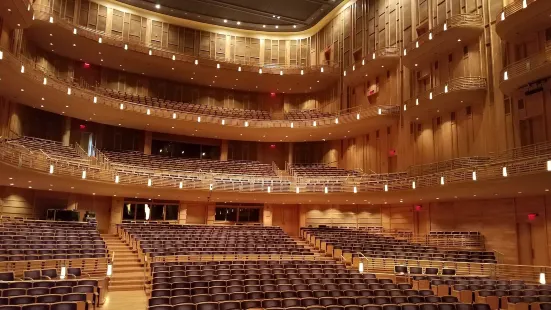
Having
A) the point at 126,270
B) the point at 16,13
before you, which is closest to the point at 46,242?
the point at 126,270

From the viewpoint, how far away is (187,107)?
22.1 meters

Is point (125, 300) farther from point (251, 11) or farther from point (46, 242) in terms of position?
point (251, 11)

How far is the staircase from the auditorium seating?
414 millimetres

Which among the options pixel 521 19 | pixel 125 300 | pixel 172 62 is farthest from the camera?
pixel 172 62

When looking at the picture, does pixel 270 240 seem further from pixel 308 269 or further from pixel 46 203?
pixel 46 203

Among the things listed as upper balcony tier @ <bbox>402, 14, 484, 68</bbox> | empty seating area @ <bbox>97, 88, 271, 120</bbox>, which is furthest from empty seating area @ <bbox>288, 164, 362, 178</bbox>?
upper balcony tier @ <bbox>402, 14, 484, 68</bbox>

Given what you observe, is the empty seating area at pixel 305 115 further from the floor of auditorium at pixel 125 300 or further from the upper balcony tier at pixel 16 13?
the floor of auditorium at pixel 125 300

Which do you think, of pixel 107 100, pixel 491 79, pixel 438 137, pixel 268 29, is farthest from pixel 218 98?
pixel 491 79

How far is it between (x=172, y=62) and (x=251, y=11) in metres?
5.10

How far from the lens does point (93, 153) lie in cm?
2034

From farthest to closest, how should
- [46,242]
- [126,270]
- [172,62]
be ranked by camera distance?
[172,62], [126,270], [46,242]

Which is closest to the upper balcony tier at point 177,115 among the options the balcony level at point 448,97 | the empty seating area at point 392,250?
the balcony level at point 448,97

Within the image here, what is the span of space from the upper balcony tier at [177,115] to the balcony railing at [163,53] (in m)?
2.17

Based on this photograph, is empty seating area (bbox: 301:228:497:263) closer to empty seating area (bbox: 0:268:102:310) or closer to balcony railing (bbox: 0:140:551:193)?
balcony railing (bbox: 0:140:551:193)
